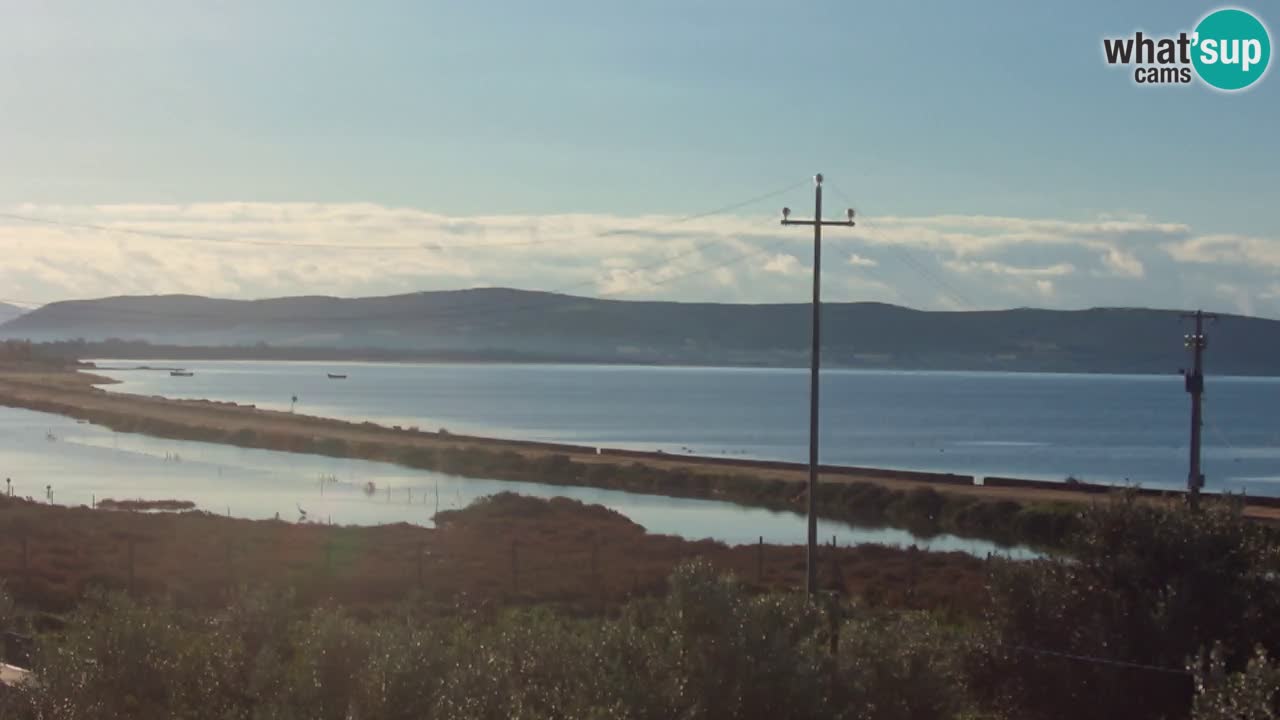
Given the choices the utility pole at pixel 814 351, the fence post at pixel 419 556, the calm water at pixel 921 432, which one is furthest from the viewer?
the calm water at pixel 921 432

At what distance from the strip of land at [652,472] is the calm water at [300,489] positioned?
2.61m

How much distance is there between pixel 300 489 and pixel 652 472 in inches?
812

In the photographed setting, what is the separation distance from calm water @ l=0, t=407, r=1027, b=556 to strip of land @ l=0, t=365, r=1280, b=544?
2.61 m

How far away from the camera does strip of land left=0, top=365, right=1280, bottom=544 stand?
62156 mm

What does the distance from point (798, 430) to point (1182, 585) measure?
127130 millimetres

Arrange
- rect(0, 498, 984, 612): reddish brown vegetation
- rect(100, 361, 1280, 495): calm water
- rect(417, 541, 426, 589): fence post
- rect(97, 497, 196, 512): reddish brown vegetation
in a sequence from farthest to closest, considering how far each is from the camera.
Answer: rect(100, 361, 1280, 495): calm water
rect(97, 497, 196, 512): reddish brown vegetation
rect(417, 541, 426, 589): fence post
rect(0, 498, 984, 612): reddish brown vegetation

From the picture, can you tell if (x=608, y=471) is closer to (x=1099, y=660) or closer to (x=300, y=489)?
(x=300, y=489)

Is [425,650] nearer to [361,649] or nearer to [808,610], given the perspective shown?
[361,649]

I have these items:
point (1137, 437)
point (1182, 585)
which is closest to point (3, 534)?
point (1182, 585)

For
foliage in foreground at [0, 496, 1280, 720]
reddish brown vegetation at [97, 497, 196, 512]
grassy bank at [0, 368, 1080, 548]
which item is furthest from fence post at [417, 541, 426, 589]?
foliage in foreground at [0, 496, 1280, 720]

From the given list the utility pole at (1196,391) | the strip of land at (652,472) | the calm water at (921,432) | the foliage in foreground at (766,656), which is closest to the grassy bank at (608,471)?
the strip of land at (652,472)

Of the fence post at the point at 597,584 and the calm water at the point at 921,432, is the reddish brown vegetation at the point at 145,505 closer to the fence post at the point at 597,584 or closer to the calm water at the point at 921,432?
the fence post at the point at 597,584

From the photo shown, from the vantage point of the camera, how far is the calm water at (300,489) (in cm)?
5966

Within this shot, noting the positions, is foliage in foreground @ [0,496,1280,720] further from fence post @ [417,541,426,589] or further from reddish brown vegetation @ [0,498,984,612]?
fence post @ [417,541,426,589]
